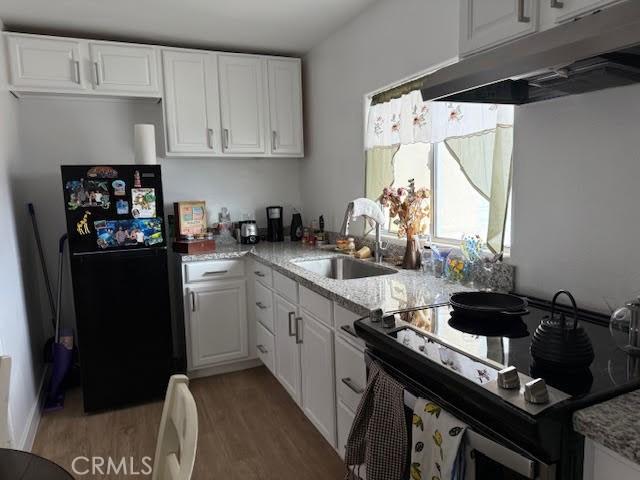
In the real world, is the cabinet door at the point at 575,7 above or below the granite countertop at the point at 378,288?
above

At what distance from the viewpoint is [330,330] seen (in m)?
2.01

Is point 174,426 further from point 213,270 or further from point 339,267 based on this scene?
point 213,270

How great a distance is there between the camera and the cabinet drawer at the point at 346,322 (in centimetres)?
176

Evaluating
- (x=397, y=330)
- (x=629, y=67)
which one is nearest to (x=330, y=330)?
(x=397, y=330)

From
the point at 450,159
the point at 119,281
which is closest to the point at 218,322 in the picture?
A: the point at 119,281

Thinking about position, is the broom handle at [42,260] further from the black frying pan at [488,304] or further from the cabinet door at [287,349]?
the black frying pan at [488,304]

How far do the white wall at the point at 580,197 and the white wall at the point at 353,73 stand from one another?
69 centimetres

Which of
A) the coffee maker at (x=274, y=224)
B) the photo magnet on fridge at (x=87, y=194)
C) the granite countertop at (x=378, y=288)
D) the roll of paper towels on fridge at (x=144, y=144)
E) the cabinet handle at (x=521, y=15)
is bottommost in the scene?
the granite countertop at (x=378, y=288)

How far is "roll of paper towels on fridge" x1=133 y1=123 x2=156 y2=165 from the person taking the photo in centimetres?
294

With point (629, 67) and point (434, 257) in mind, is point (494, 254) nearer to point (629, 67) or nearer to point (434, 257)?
point (434, 257)

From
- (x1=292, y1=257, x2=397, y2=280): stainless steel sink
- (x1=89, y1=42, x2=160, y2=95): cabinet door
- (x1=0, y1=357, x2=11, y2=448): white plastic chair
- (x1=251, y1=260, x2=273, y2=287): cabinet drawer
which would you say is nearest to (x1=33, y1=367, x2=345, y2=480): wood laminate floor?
(x1=251, y1=260, x2=273, y2=287): cabinet drawer

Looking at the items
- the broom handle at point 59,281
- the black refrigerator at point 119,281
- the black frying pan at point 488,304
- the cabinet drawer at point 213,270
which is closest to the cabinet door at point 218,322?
the cabinet drawer at point 213,270

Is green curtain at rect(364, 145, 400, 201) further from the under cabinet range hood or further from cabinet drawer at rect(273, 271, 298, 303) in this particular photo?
the under cabinet range hood

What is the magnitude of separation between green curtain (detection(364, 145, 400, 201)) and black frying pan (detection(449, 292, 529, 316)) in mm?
1172
